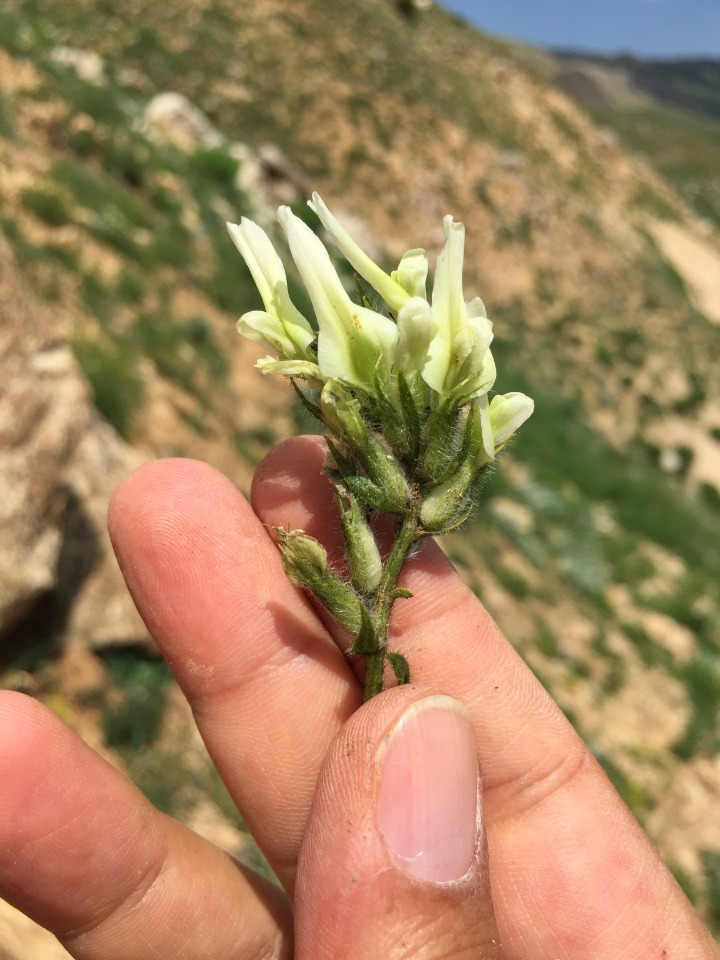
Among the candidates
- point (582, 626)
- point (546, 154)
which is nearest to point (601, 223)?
point (546, 154)

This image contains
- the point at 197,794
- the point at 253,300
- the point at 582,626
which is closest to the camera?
the point at 197,794

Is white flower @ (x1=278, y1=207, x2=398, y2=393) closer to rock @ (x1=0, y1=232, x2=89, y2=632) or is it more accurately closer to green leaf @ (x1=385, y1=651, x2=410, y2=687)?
green leaf @ (x1=385, y1=651, x2=410, y2=687)

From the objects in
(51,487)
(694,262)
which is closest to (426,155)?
(694,262)

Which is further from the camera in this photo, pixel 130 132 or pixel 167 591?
pixel 130 132

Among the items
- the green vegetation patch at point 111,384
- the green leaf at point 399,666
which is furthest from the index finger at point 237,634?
the green vegetation patch at point 111,384

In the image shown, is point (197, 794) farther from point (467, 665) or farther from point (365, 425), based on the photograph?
point (365, 425)

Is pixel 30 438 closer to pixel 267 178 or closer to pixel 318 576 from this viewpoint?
pixel 318 576

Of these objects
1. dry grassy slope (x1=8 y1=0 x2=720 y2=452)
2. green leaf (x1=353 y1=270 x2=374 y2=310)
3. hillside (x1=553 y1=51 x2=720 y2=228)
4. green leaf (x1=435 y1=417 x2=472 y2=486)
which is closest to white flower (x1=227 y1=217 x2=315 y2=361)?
green leaf (x1=353 y1=270 x2=374 y2=310)
